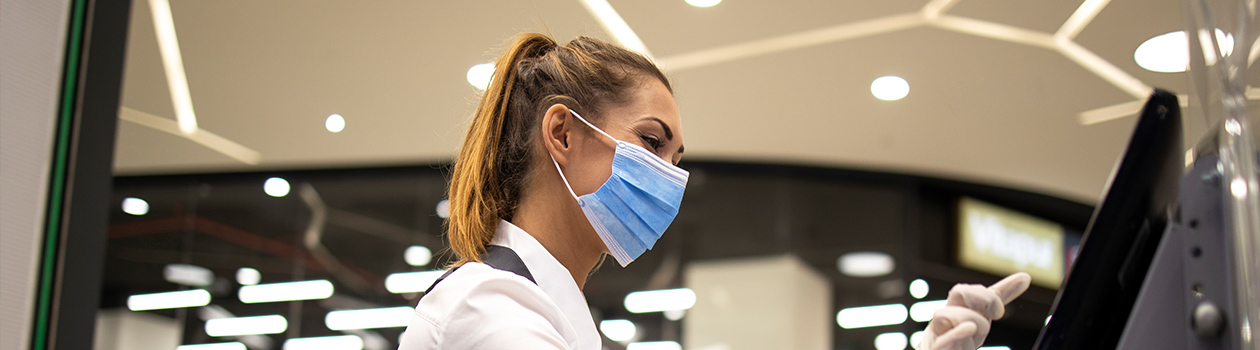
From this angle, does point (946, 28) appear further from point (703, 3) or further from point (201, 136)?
point (201, 136)

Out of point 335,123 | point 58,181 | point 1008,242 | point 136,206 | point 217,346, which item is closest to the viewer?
point 58,181

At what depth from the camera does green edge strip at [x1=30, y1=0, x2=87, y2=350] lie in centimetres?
133

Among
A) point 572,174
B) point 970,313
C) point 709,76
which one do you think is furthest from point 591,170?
point 709,76

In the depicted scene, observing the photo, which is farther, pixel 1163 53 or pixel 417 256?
pixel 417 256

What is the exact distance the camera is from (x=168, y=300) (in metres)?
5.32

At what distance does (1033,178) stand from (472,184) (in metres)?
5.62

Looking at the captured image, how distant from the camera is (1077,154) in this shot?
17.1 feet

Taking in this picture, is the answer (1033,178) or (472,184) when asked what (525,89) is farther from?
(1033,178)

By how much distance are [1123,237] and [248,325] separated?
18.8 ft

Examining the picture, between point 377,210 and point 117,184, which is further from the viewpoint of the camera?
point 377,210

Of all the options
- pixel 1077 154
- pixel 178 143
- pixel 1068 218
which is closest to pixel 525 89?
pixel 178 143

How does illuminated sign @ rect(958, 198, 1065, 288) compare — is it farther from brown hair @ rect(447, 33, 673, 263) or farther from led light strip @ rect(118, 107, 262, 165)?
brown hair @ rect(447, 33, 673, 263)

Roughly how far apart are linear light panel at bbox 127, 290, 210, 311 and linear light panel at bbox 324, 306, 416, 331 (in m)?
0.88

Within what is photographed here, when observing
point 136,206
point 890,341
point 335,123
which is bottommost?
point 890,341
